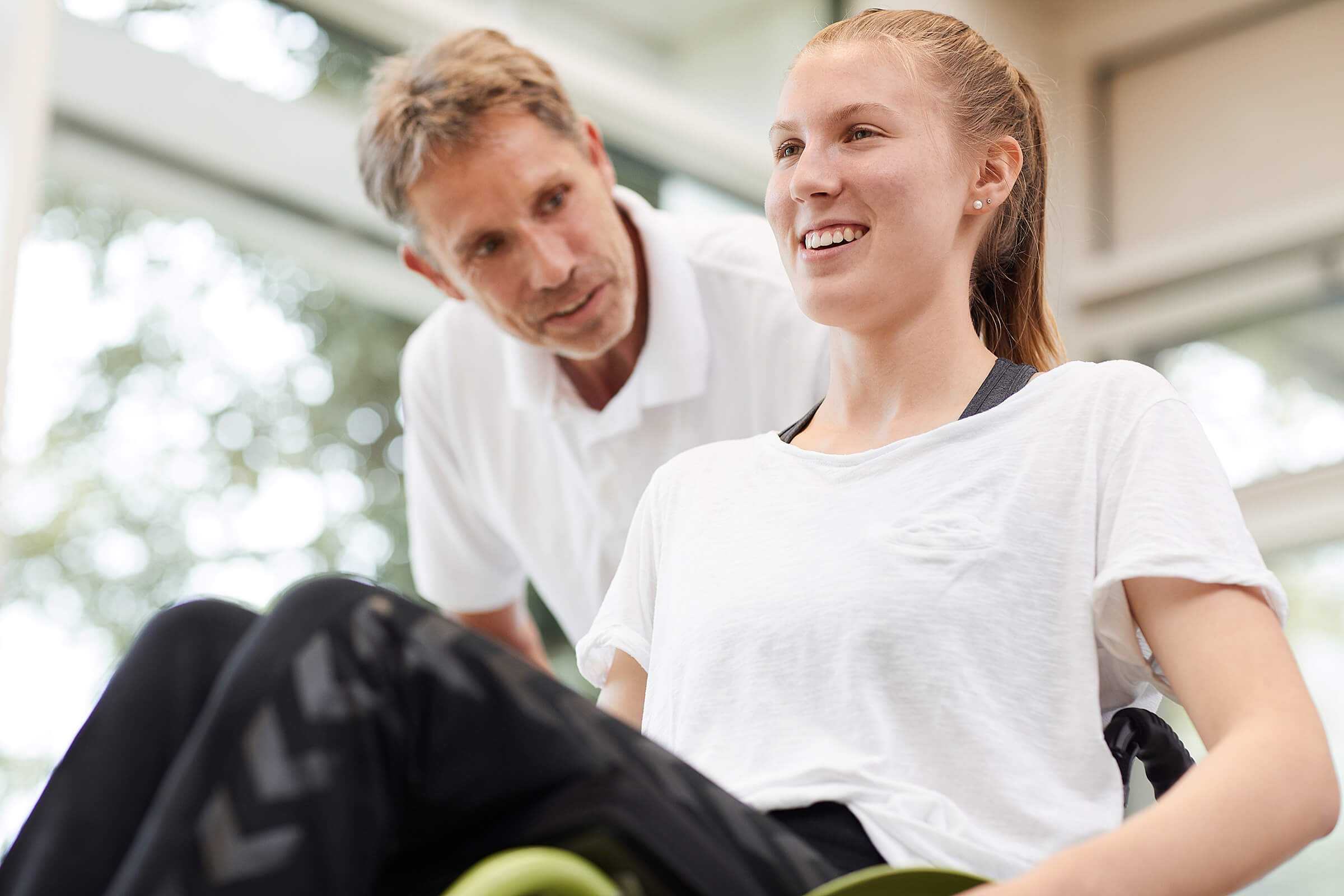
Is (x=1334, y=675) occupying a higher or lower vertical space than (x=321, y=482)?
lower

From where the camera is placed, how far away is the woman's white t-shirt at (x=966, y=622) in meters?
0.83

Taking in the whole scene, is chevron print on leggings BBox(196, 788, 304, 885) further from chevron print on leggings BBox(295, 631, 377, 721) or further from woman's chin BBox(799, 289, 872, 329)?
woman's chin BBox(799, 289, 872, 329)

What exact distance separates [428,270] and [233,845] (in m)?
1.17

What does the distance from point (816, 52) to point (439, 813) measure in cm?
70

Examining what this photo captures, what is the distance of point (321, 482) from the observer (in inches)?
92.0

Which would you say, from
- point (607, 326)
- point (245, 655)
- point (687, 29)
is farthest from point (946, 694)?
point (687, 29)

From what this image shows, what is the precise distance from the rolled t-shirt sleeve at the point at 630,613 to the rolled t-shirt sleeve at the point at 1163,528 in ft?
1.21

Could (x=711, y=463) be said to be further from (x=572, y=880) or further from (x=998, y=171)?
(x=572, y=880)

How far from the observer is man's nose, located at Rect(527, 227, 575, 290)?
1541mm

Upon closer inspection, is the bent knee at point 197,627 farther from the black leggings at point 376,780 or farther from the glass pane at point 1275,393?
the glass pane at point 1275,393

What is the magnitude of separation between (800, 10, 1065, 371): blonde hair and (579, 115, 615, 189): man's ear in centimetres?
55

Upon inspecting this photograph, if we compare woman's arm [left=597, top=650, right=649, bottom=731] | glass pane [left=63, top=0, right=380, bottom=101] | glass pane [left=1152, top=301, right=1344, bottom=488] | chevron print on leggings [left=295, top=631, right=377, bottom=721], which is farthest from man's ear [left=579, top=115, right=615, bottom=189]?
glass pane [left=1152, top=301, right=1344, bottom=488]

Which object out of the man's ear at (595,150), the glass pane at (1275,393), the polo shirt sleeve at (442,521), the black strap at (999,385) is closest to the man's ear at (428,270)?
the polo shirt sleeve at (442,521)

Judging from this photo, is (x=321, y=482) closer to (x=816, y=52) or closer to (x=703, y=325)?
(x=703, y=325)
